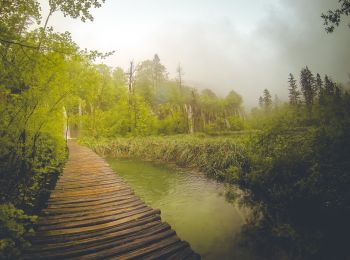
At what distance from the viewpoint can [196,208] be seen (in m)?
6.73

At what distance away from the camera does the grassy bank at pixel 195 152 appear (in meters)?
9.65

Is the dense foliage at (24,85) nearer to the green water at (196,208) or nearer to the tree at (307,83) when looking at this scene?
the green water at (196,208)

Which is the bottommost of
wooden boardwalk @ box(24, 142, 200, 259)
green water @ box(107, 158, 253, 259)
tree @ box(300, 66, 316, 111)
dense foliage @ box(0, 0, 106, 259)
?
green water @ box(107, 158, 253, 259)

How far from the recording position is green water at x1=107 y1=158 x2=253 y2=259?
183 inches

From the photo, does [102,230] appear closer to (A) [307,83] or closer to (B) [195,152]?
(B) [195,152]

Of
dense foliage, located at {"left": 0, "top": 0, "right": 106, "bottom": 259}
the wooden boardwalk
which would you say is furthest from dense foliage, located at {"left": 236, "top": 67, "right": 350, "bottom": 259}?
dense foliage, located at {"left": 0, "top": 0, "right": 106, "bottom": 259}

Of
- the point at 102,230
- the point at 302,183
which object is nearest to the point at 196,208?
the point at 302,183

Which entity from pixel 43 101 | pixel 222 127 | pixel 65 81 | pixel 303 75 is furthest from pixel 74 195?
pixel 303 75

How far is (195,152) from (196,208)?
581cm

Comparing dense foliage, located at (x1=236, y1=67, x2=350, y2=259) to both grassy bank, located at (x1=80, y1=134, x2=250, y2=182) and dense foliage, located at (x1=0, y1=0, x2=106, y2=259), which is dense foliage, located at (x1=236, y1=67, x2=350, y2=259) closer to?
grassy bank, located at (x1=80, y1=134, x2=250, y2=182)

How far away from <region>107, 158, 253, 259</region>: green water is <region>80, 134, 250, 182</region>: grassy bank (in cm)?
83

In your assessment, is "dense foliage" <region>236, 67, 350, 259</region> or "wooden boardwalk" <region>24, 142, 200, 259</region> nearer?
"wooden boardwalk" <region>24, 142, 200, 259</region>

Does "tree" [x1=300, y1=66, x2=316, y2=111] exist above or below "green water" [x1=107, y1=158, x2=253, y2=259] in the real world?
above

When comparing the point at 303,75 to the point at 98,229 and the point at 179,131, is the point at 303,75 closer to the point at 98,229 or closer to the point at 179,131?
the point at 179,131
